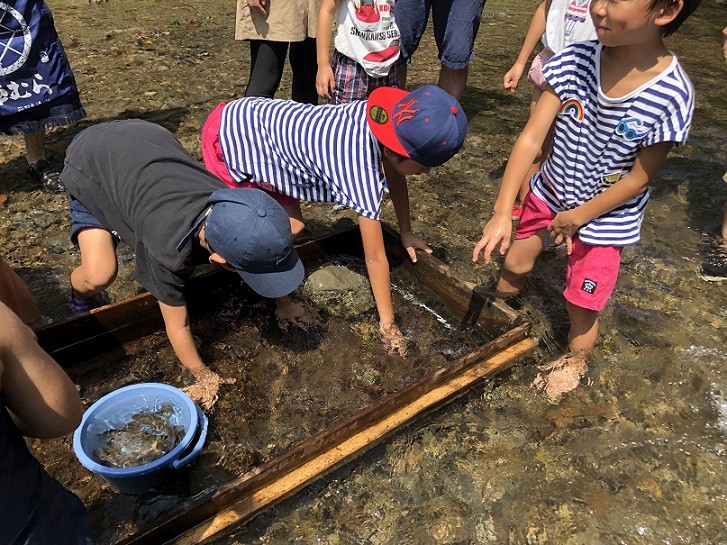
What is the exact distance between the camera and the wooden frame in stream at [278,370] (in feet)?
6.98

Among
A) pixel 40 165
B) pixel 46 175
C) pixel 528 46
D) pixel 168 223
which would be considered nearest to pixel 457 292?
pixel 168 223

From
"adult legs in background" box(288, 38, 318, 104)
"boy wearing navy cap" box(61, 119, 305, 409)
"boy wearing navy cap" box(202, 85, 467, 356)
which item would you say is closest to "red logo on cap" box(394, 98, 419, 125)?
"boy wearing navy cap" box(202, 85, 467, 356)

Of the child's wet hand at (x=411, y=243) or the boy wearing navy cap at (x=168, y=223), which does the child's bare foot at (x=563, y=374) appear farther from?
the boy wearing navy cap at (x=168, y=223)

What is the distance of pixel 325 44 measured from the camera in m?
3.49

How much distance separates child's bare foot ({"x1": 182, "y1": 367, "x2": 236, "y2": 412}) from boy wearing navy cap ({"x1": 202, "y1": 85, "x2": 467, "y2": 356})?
2.82 ft

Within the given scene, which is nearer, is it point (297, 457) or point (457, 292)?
point (297, 457)

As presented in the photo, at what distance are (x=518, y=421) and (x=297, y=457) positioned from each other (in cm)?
110

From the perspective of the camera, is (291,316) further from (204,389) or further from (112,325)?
(112,325)

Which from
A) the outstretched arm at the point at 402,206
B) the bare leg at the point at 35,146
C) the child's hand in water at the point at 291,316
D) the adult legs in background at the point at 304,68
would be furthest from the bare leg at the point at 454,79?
the bare leg at the point at 35,146

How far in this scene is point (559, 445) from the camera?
2.55m

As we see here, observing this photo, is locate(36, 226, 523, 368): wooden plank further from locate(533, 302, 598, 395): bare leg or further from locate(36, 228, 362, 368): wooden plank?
locate(533, 302, 598, 395): bare leg

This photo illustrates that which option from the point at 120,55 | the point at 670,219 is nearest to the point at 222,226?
the point at 670,219

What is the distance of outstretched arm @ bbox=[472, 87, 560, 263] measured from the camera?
2.40 metres

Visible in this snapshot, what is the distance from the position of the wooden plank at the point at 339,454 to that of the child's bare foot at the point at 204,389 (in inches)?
25.2
